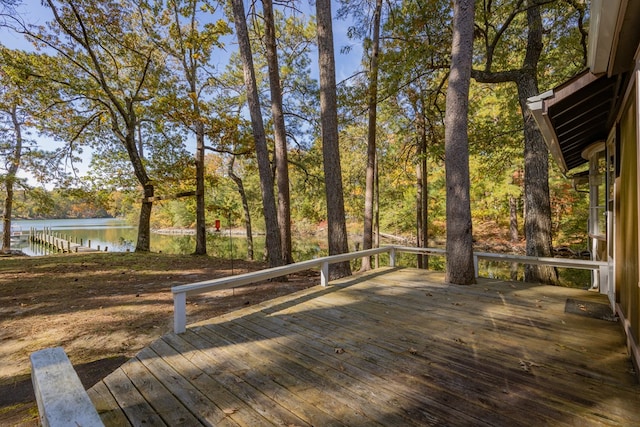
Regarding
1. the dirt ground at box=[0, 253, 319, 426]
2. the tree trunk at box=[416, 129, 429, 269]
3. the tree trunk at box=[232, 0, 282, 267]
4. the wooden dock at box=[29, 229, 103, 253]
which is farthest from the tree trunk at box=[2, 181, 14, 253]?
the tree trunk at box=[416, 129, 429, 269]

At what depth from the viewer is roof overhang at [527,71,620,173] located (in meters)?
2.88

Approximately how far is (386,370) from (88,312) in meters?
4.77

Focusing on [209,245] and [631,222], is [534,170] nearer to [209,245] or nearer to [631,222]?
[631,222]

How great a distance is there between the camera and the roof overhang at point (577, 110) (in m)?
2.88

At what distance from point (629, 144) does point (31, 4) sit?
46.1 feet

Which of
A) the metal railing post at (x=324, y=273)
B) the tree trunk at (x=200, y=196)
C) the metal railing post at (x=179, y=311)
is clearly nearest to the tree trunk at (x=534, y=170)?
the metal railing post at (x=324, y=273)

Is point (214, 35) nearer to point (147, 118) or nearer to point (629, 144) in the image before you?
point (147, 118)

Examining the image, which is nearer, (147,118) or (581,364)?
(581,364)

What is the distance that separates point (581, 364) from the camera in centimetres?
238

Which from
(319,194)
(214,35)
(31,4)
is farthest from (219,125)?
(31,4)

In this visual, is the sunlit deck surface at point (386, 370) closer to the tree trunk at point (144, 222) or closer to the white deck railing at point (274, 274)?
the white deck railing at point (274, 274)

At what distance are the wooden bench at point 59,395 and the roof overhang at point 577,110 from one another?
4.37 metres

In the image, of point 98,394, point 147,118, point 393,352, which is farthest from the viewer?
point 147,118

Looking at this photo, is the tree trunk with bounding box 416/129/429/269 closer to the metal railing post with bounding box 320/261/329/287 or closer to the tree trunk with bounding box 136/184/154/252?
the metal railing post with bounding box 320/261/329/287
